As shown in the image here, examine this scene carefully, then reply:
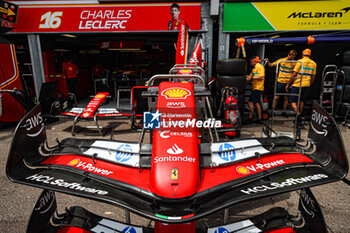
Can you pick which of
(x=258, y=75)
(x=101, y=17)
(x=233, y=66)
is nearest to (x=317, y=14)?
(x=258, y=75)

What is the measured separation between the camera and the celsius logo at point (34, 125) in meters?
1.73

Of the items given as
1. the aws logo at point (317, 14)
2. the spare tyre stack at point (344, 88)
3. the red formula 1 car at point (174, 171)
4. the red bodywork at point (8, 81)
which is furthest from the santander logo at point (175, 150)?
the aws logo at point (317, 14)

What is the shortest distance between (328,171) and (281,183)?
0.38m

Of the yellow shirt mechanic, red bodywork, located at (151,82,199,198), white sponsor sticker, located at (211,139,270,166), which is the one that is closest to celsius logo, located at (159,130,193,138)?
red bodywork, located at (151,82,199,198)

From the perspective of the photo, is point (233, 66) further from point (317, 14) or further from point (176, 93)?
point (176, 93)

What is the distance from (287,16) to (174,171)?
6783 mm

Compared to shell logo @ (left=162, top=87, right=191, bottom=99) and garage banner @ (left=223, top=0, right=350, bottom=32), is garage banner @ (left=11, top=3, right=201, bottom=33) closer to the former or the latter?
garage banner @ (left=223, top=0, right=350, bottom=32)

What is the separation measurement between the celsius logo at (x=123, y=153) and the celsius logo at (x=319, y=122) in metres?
1.61

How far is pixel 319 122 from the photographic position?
180cm

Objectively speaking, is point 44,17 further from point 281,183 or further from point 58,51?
point 281,183

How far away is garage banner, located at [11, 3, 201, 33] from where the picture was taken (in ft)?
22.4

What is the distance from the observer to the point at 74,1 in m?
7.01

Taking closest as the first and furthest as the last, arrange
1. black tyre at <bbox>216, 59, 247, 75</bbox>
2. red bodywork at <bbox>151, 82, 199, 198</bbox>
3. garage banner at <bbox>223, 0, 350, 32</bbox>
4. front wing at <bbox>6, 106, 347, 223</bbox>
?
front wing at <bbox>6, 106, 347, 223</bbox>, red bodywork at <bbox>151, 82, 199, 198</bbox>, black tyre at <bbox>216, 59, 247, 75</bbox>, garage banner at <bbox>223, 0, 350, 32</bbox>

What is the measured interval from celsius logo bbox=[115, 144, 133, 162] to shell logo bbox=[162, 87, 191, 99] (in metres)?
0.61
